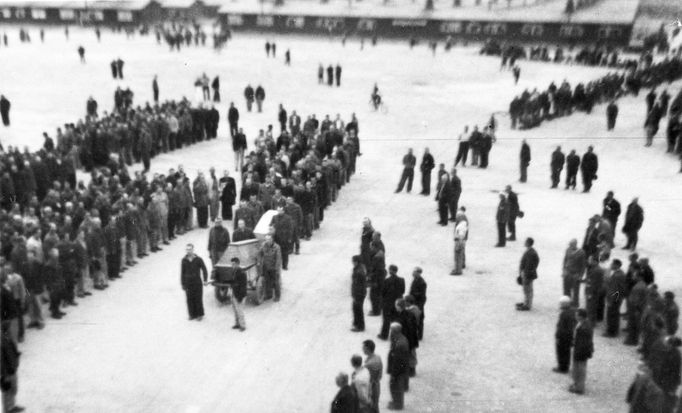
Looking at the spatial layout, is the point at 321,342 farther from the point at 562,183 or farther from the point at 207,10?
the point at 207,10

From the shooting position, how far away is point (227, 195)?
20.1 metres

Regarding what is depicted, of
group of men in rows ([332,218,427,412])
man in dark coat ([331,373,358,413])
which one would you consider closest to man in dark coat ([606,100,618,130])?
group of men in rows ([332,218,427,412])

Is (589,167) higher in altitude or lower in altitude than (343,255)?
higher

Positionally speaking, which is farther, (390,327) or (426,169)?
(426,169)

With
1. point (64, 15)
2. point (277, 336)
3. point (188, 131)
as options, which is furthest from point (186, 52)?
point (277, 336)

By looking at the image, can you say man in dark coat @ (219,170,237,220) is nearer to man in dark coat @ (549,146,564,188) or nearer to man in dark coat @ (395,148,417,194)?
man in dark coat @ (395,148,417,194)

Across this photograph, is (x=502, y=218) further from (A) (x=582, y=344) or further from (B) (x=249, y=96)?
(B) (x=249, y=96)

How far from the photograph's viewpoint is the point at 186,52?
170 ft

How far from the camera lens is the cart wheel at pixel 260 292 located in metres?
14.4

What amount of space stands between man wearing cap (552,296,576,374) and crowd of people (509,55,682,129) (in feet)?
71.9

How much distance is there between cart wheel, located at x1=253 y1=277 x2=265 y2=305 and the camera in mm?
14391

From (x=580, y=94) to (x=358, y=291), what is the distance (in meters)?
25.1

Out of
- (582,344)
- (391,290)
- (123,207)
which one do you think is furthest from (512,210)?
(123,207)

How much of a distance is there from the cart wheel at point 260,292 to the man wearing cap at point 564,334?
599 centimetres
